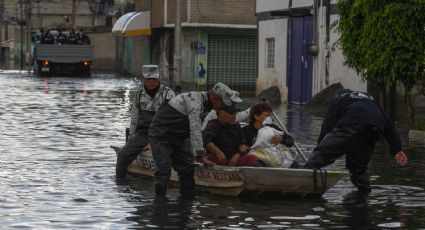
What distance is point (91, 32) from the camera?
278ft

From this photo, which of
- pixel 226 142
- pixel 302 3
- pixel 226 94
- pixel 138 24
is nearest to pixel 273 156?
pixel 226 142

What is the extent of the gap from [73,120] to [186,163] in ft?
45.7

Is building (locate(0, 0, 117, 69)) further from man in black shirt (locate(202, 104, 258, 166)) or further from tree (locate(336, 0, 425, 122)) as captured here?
man in black shirt (locate(202, 104, 258, 166))

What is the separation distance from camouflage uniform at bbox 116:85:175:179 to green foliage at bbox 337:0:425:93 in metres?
9.88

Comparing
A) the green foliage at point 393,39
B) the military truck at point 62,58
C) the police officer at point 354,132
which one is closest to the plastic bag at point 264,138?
the police officer at point 354,132

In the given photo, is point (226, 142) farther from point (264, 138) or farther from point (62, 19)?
point (62, 19)

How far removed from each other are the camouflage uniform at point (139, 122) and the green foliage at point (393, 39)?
9879mm

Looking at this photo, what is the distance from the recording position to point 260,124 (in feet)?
48.3

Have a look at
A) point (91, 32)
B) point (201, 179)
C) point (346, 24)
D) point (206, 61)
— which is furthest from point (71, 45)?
point (201, 179)

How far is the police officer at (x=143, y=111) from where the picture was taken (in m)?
14.9

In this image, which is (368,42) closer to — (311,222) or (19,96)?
(311,222)

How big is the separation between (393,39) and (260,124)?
10114 millimetres

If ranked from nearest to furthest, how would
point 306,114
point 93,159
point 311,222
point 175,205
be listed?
point 311,222, point 175,205, point 93,159, point 306,114

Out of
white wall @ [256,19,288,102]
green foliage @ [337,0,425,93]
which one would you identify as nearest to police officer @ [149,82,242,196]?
green foliage @ [337,0,425,93]
